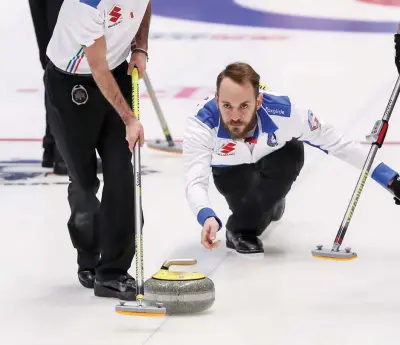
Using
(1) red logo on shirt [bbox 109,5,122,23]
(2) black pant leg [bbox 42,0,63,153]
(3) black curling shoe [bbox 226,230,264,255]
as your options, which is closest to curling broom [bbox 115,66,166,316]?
(1) red logo on shirt [bbox 109,5,122,23]

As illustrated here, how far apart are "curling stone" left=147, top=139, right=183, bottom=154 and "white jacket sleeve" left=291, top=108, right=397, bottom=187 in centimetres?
219

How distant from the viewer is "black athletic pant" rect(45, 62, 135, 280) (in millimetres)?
4340

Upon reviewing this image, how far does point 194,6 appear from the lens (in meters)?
12.0

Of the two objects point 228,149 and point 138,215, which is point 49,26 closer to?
point 228,149

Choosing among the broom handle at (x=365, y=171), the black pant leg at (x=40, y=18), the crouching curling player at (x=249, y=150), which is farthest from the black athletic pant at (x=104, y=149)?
the black pant leg at (x=40, y=18)

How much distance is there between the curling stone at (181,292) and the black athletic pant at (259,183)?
Answer: 93 cm

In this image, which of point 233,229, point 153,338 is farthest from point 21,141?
point 153,338

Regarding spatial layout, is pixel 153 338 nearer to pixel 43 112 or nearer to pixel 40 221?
pixel 40 221

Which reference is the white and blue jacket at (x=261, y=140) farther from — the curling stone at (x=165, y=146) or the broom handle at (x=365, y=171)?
the curling stone at (x=165, y=146)

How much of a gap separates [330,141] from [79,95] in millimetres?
1088

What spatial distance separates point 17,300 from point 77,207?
0.41m

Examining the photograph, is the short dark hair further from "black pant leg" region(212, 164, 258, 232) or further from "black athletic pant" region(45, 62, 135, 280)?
"black pant leg" region(212, 164, 258, 232)

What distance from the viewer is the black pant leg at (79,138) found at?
4.34 metres

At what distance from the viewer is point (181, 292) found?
407 centimetres
